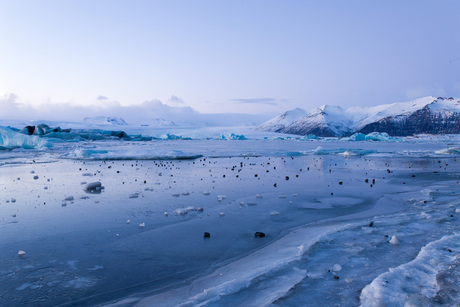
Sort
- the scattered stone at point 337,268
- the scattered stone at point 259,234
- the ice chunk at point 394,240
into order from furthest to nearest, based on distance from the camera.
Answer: the scattered stone at point 259,234 → the ice chunk at point 394,240 → the scattered stone at point 337,268

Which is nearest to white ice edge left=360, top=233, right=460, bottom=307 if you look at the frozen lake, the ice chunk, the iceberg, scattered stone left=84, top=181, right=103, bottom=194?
the frozen lake

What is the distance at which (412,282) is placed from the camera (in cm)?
400

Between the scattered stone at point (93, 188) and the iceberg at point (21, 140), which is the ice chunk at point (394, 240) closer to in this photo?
the scattered stone at point (93, 188)

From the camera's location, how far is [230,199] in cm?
952

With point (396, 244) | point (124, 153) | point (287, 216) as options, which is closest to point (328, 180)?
point (287, 216)

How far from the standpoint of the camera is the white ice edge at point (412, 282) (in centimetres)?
357

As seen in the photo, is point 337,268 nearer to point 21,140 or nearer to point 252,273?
point 252,273

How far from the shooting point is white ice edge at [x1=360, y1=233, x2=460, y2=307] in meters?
3.57

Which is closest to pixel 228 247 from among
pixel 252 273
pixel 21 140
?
pixel 252 273

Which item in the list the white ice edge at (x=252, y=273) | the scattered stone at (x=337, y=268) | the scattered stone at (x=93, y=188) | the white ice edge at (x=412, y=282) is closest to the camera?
the white ice edge at (x=412, y=282)

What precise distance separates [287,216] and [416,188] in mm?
6693

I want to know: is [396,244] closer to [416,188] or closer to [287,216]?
[287,216]

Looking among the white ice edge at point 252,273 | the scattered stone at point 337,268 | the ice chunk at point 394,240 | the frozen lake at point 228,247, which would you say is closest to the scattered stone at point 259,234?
the frozen lake at point 228,247

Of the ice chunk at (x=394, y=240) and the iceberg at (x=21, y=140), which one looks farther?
the iceberg at (x=21, y=140)
